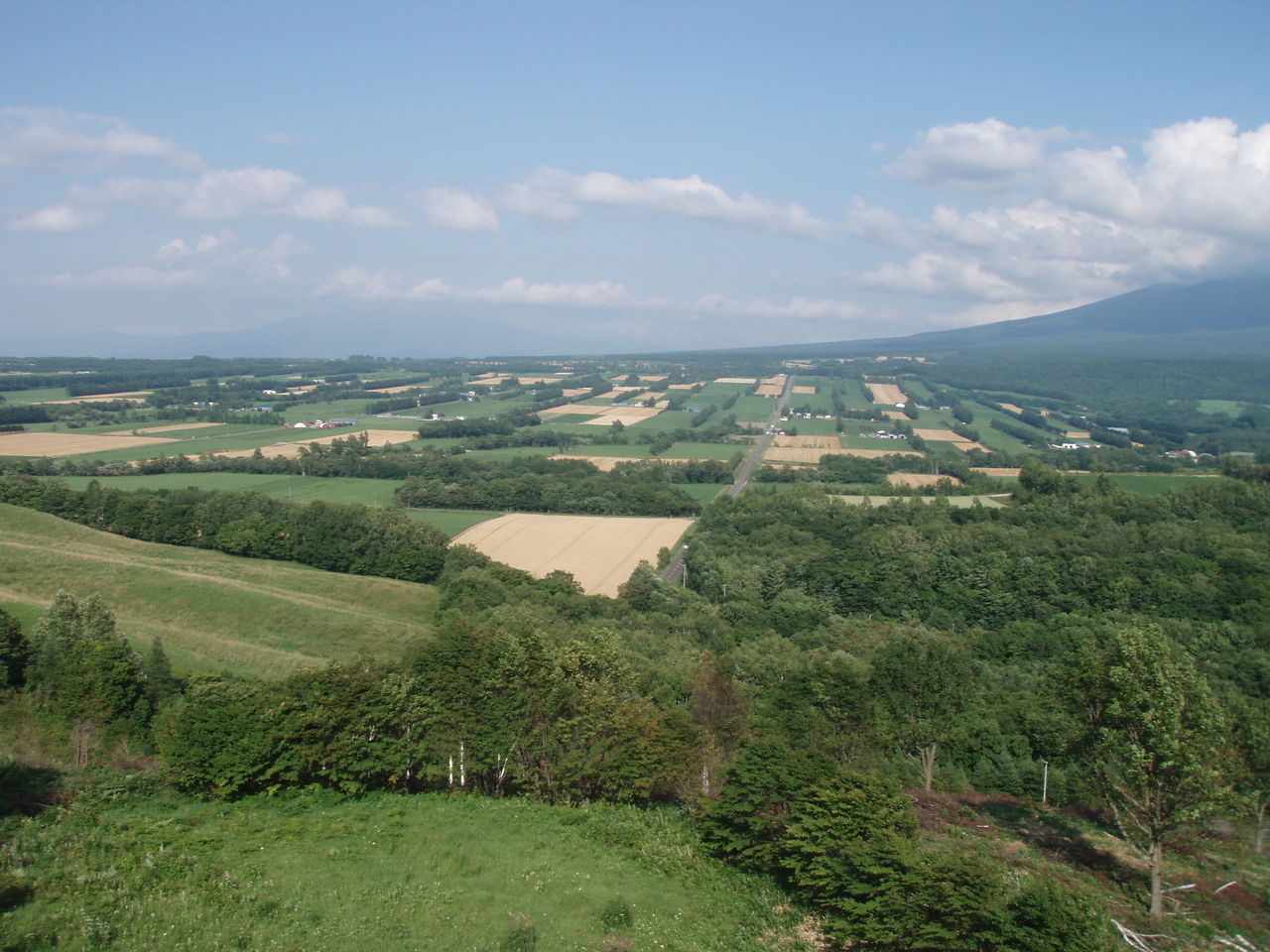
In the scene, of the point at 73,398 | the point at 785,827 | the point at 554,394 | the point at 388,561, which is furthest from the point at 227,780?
the point at 554,394

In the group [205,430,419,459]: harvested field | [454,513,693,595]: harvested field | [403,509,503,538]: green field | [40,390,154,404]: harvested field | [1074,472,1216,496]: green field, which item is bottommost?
[454,513,693,595]: harvested field

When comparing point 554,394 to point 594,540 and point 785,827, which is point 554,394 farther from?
point 785,827

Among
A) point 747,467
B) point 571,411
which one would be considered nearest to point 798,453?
point 747,467

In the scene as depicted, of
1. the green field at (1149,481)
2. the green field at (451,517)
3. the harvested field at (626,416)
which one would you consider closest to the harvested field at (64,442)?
the green field at (451,517)

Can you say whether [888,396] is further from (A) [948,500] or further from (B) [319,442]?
(B) [319,442]

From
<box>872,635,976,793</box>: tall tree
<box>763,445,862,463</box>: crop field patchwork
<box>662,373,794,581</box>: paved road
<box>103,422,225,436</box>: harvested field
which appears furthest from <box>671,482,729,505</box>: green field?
<box>103,422,225,436</box>: harvested field

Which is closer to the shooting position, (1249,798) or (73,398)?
(1249,798)

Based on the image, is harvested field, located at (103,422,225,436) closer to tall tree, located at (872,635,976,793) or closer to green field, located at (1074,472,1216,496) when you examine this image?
tall tree, located at (872,635,976,793)
